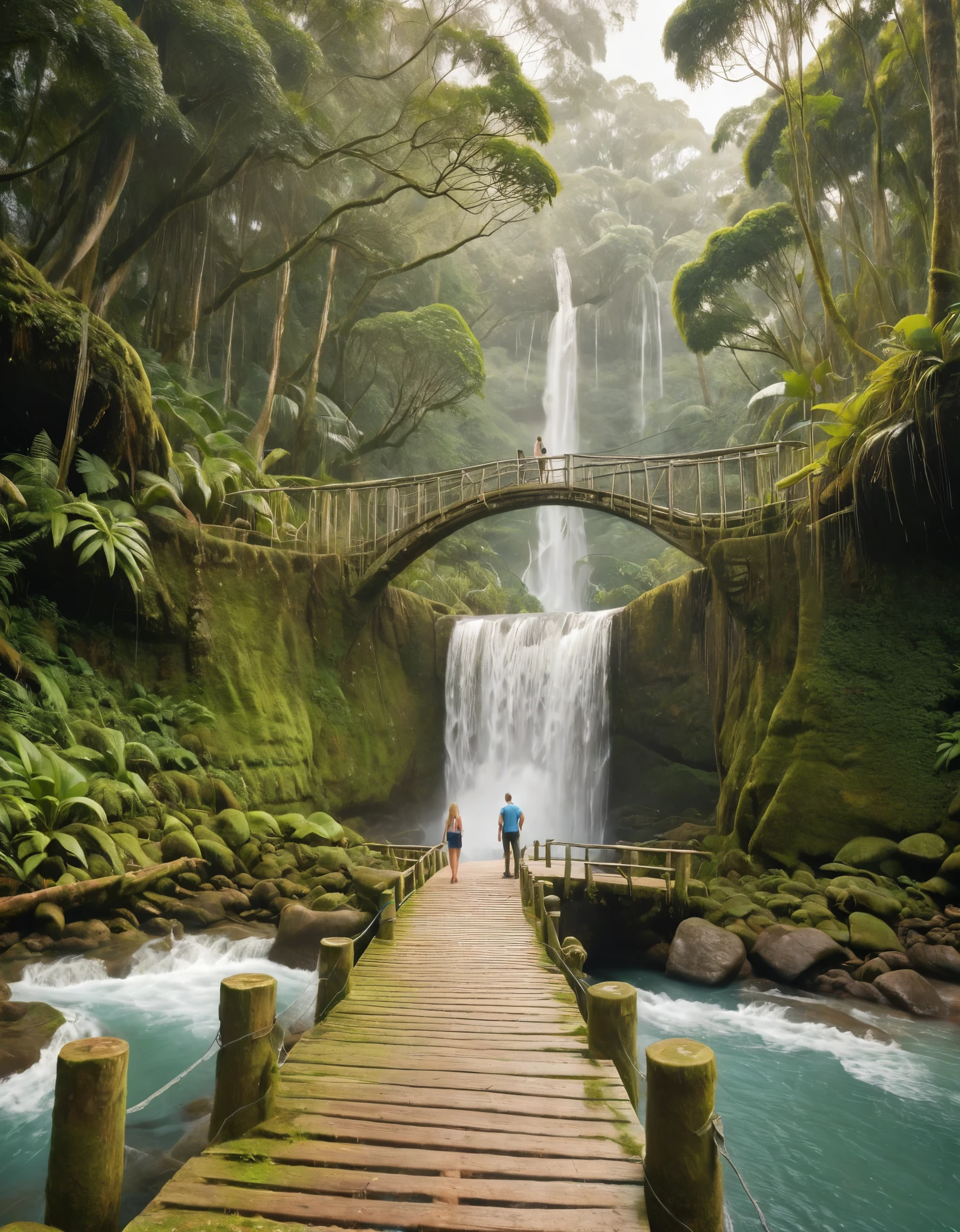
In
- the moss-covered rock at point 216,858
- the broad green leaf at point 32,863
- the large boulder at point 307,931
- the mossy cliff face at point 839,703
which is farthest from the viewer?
the mossy cliff face at point 839,703

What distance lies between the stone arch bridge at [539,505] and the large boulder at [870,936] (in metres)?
7.01

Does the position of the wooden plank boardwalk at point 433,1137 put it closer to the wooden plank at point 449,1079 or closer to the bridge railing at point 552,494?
the wooden plank at point 449,1079

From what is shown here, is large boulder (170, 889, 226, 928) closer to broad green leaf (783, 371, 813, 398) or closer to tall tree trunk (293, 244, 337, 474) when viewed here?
broad green leaf (783, 371, 813, 398)

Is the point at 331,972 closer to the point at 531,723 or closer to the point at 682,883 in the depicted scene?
the point at 682,883

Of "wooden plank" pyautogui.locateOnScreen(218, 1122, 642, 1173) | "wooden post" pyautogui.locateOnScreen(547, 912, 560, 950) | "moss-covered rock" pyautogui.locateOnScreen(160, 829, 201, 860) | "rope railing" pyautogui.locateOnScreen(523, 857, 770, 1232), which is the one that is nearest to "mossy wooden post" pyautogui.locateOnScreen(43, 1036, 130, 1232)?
"wooden plank" pyautogui.locateOnScreen(218, 1122, 642, 1173)

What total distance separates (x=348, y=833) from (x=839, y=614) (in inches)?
375

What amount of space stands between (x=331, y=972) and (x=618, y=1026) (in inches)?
86.1

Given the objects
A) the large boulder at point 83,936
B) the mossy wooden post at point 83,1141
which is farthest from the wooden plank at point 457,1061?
the large boulder at point 83,936

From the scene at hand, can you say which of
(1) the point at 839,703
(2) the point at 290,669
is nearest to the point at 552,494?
(2) the point at 290,669

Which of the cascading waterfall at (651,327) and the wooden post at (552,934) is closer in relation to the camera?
the wooden post at (552,934)

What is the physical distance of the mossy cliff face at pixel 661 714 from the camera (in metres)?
18.2

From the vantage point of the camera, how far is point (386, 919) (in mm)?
7902

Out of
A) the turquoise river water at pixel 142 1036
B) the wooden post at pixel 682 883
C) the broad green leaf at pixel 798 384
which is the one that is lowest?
the turquoise river water at pixel 142 1036

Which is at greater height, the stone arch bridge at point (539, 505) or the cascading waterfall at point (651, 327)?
the cascading waterfall at point (651, 327)
